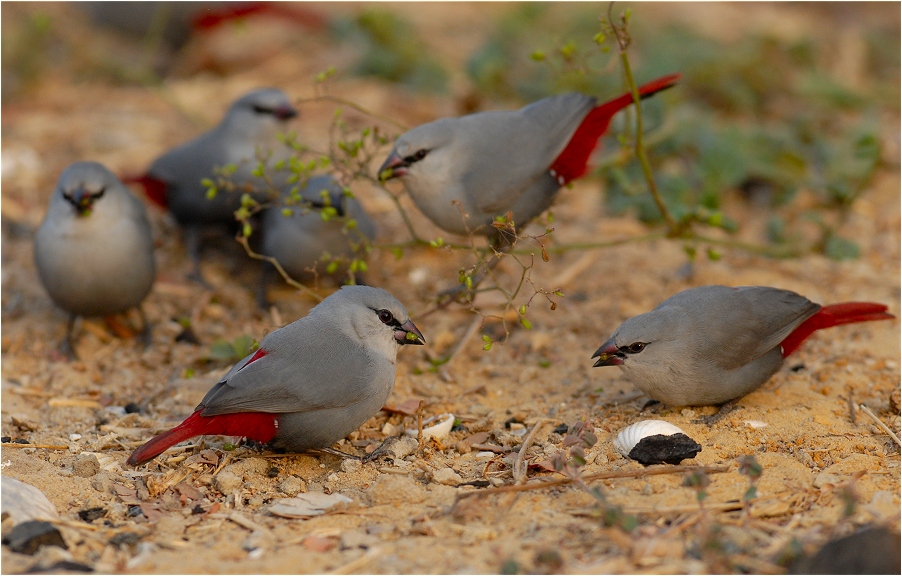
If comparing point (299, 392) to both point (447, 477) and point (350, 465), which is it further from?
point (447, 477)

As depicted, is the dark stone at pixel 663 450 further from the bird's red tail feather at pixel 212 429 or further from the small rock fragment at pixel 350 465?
the bird's red tail feather at pixel 212 429

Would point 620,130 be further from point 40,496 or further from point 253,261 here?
point 40,496

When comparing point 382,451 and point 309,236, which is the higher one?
point 309,236

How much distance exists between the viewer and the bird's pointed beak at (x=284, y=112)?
20.7 ft

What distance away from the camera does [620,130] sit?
20.8 ft

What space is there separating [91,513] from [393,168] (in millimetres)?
2237

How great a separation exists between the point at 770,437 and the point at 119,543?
272 centimetres

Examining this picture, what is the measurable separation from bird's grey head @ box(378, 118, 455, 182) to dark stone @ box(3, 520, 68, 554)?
7.62ft

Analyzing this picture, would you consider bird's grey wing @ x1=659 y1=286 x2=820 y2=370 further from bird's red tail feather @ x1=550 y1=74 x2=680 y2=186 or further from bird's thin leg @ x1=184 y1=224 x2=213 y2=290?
bird's thin leg @ x1=184 y1=224 x2=213 y2=290

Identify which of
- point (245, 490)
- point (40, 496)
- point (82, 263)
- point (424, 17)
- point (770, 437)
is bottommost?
point (770, 437)

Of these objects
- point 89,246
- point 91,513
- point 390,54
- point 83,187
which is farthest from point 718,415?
point 390,54

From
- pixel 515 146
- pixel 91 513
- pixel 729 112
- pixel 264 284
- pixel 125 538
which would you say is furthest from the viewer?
pixel 729 112

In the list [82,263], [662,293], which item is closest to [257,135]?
[82,263]

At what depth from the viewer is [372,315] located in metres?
4.24
